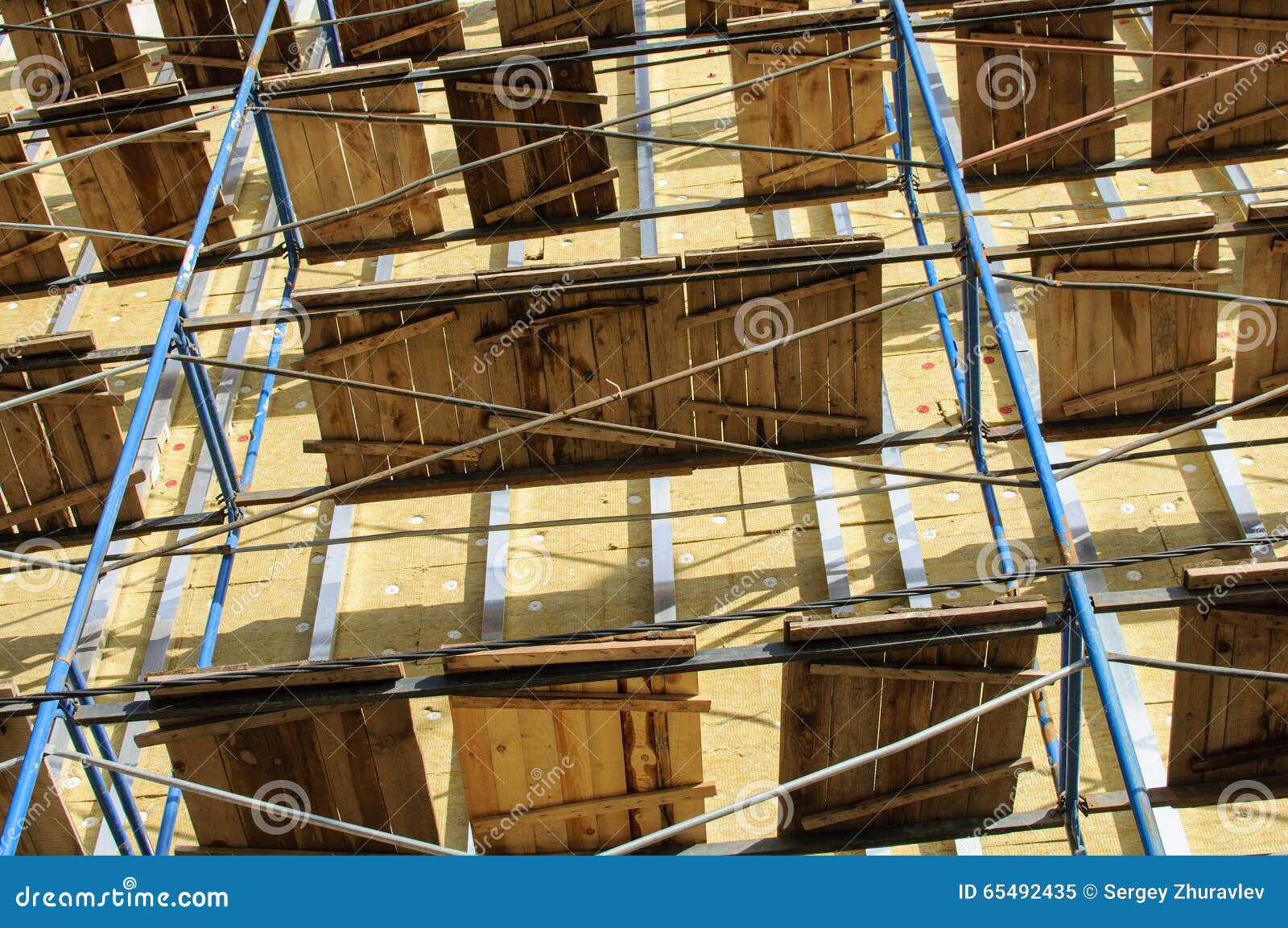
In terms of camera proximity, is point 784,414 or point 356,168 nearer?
point 784,414

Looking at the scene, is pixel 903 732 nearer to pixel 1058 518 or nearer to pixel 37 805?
pixel 1058 518

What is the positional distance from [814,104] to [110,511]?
6.38 meters

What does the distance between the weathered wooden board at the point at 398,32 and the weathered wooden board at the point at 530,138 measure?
9.04 feet

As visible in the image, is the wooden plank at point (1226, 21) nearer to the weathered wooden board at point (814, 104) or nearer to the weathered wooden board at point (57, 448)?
the weathered wooden board at point (814, 104)

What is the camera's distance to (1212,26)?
453 inches

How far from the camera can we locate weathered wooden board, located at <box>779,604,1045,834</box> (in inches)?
307

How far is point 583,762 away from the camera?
818 centimetres

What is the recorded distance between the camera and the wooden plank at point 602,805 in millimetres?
8328

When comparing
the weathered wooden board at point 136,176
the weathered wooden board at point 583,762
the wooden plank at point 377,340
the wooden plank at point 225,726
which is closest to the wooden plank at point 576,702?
the weathered wooden board at point 583,762

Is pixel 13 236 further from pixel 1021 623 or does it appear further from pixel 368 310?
pixel 1021 623
